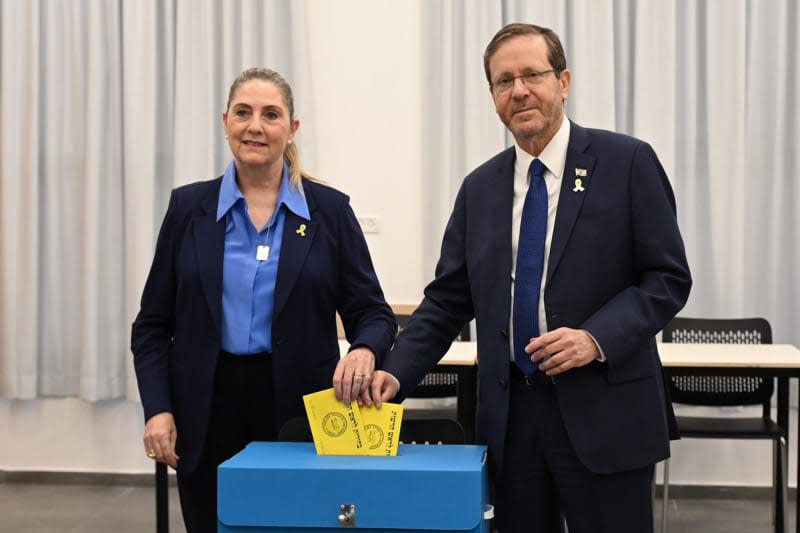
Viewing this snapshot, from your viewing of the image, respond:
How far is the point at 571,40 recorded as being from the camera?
16.7 ft

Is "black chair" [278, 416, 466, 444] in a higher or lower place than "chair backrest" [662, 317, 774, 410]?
higher

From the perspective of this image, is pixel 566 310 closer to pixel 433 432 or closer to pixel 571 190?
pixel 571 190

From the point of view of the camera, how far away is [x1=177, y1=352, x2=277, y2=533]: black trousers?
7.07 ft

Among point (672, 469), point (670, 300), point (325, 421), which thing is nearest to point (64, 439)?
point (672, 469)

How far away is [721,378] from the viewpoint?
4535mm

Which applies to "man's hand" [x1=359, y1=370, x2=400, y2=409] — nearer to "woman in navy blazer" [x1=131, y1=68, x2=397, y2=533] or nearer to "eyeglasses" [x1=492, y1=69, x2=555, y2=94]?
"woman in navy blazer" [x1=131, y1=68, x2=397, y2=533]

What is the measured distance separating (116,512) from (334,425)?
3.60 meters

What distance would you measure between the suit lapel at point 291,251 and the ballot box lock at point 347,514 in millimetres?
610

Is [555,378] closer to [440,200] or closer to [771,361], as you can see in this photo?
[771,361]

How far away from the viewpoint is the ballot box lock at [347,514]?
1636mm

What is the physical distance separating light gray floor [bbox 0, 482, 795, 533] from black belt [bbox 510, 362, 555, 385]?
309 cm

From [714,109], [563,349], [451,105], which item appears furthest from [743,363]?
[563,349]

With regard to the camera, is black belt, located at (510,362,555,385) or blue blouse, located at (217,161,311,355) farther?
blue blouse, located at (217,161,311,355)

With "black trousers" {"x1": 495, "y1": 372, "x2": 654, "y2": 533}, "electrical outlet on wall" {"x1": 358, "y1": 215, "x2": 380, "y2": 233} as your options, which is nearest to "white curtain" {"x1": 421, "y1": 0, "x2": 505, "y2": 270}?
"electrical outlet on wall" {"x1": 358, "y1": 215, "x2": 380, "y2": 233}
